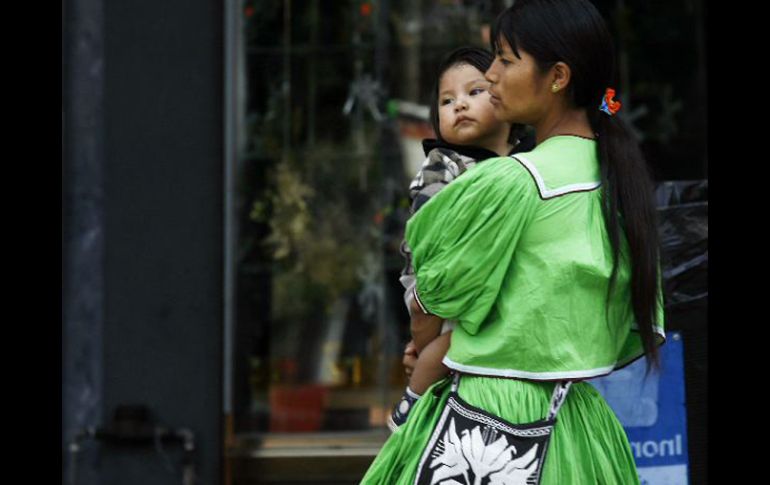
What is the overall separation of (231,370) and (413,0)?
232 centimetres

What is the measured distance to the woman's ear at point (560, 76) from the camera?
8.31ft

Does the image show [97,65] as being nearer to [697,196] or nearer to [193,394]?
[193,394]

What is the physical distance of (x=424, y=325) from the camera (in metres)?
2.73

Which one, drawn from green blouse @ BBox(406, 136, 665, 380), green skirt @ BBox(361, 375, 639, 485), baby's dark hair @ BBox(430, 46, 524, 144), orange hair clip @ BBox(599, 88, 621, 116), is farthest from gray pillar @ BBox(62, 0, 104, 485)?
orange hair clip @ BBox(599, 88, 621, 116)

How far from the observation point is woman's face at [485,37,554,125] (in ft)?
8.37

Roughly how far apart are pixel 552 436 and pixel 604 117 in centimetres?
72

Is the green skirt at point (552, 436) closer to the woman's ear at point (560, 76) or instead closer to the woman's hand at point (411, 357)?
the woman's hand at point (411, 357)

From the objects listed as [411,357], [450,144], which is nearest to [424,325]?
[411,357]

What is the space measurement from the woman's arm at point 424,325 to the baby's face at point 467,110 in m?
0.43

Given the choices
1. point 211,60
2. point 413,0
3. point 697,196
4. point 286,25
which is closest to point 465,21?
point 413,0

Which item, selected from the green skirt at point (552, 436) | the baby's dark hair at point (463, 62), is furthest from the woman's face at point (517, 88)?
the green skirt at point (552, 436)

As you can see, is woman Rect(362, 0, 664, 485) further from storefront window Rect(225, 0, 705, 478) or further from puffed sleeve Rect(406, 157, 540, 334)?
storefront window Rect(225, 0, 705, 478)

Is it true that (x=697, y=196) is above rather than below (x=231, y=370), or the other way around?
above

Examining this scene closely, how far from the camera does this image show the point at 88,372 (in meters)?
5.12
